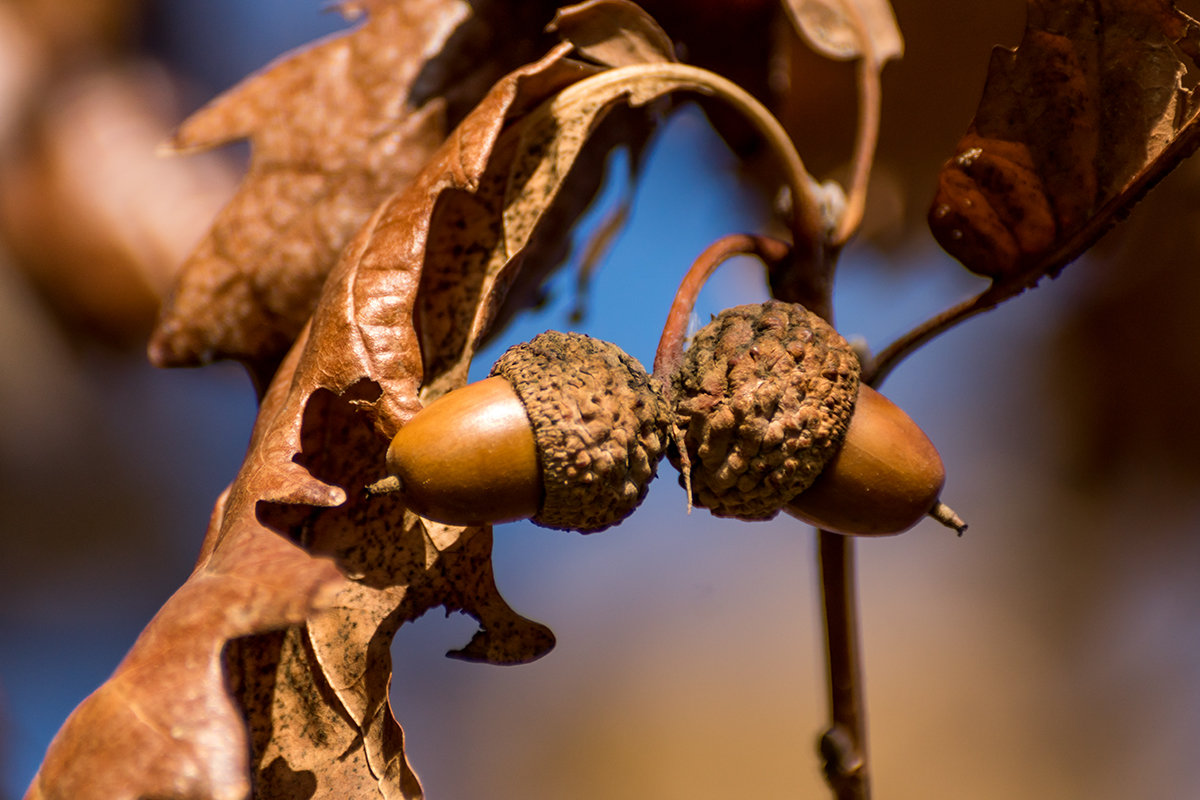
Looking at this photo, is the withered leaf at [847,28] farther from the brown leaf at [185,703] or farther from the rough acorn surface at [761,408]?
the brown leaf at [185,703]

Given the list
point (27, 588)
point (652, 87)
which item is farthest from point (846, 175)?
point (27, 588)

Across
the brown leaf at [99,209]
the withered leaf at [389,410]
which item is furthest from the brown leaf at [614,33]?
the brown leaf at [99,209]

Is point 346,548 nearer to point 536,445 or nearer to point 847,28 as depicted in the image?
point 536,445

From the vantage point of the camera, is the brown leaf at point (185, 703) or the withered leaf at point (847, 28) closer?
the brown leaf at point (185, 703)

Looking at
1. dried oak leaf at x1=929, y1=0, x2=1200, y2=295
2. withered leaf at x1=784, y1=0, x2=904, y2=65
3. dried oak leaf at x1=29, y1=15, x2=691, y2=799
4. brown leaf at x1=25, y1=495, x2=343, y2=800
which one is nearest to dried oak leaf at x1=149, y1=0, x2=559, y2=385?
dried oak leaf at x1=29, y1=15, x2=691, y2=799

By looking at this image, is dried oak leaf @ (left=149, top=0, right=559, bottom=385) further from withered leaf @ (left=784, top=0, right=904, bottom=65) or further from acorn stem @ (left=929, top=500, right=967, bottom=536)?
acorn stem @ (left=929, top=500, right=967, bottom=536)

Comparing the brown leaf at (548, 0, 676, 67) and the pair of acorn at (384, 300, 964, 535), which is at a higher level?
the brown leaf at (548, 0, 676, 67)

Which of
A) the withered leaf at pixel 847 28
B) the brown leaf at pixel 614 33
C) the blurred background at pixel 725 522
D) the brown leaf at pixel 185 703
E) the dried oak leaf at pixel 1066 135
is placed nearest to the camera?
the brown leaf at pixel 185 703

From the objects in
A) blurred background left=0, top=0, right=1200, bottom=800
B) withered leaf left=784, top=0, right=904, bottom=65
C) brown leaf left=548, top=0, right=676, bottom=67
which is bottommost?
blurred background left=0, top=0, right=1200, bottom=800

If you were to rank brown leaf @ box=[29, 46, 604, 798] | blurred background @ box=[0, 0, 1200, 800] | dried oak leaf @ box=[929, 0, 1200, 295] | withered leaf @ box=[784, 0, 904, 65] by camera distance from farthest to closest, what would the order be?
blurred background @ box=[0, 0, 1200, 800]
withered leaf @ box=[784, 0, 904, 65]
dried oak leaf @ box=[929, 0, 1200, 295]
brown leaf @ box=[29, 46, 604, 798]
